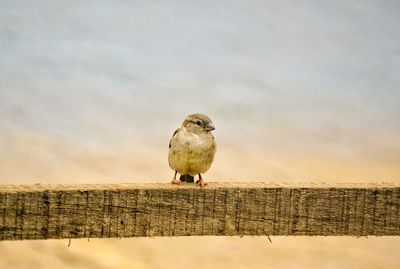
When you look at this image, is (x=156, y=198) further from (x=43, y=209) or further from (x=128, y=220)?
(x=43, y=209)

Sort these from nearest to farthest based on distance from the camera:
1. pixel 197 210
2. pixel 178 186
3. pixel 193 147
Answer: pixel 197 210 < pixel 178 186 < pixel 193 147

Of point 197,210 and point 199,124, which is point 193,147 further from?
point 197,210

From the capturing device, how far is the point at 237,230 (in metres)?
2.63

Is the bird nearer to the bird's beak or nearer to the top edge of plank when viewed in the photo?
the bird's beak

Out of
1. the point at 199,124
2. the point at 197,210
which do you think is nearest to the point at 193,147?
the point at 199,124

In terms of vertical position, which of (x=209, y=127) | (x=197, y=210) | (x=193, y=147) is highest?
(x=209, y=127)

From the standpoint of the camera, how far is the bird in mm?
4633

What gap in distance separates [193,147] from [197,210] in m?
2.04

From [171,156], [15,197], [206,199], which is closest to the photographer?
[15,197]

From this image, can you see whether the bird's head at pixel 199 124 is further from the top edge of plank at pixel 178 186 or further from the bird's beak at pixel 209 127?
the top edge of plank at pixel 178 186

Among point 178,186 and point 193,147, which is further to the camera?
point 193,147

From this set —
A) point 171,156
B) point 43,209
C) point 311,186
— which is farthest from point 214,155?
point 43,209

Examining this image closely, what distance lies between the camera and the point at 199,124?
15.7ft

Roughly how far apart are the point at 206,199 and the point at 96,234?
1.75ft
